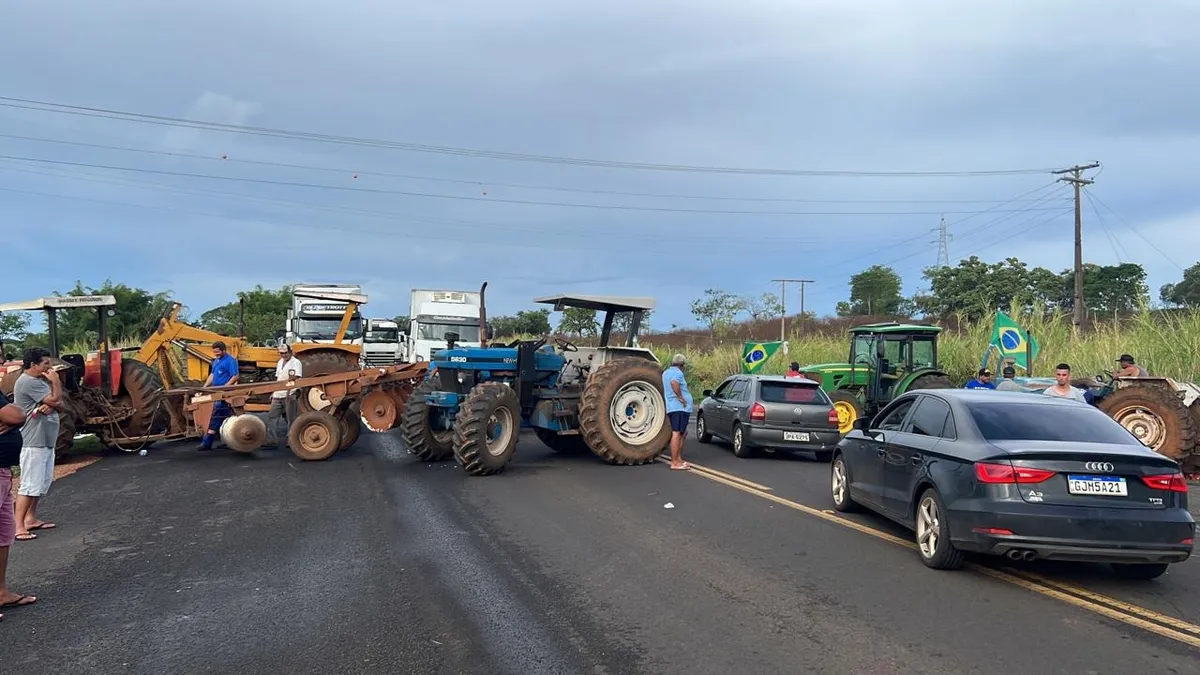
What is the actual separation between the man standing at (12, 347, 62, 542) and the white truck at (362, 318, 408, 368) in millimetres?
16702

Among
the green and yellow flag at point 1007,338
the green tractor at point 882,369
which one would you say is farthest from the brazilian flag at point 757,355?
the green and yellow flag at point 1007,338

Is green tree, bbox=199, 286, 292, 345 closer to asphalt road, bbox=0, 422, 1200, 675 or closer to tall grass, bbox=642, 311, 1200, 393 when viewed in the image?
tall grass, bbox=642, 311, 1200, 393

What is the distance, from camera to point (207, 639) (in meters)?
5.18

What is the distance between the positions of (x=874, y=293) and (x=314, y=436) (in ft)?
195

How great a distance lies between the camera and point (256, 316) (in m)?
48.6

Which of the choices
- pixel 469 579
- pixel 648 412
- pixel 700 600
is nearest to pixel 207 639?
pixel 469 579

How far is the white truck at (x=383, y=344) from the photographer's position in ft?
85.4

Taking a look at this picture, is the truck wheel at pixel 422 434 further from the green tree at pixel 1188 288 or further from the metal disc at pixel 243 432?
the green tree at pixel 1188 288

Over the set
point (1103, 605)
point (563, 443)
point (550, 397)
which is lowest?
point (1103, 605)

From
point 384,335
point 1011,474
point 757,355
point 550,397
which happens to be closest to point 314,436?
point 550,397

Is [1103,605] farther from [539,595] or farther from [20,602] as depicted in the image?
[20,602]

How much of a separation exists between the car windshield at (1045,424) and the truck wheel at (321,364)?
34.9 ft

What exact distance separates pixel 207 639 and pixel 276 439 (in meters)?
10.6

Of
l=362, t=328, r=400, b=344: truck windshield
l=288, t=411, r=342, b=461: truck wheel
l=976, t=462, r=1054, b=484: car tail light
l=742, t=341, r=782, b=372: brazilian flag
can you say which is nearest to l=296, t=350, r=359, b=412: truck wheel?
l=288, t=411, r=342, b=461: truck wheel
